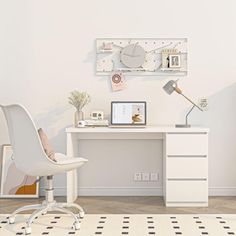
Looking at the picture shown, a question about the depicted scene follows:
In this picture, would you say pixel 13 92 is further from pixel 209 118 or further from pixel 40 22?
pixel 209 118

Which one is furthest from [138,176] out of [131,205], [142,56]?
[142,56]

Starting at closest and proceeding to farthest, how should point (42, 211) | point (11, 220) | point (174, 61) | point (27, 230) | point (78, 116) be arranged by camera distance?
1. point (27, 230)
2. point (42, 211)
3. point (11, 220)
4. point (78, 116)
5. point (174, 61)

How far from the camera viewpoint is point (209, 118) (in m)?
4.74

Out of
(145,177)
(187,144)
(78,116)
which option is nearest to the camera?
(187,144)

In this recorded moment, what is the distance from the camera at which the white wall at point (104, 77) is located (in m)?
4.69

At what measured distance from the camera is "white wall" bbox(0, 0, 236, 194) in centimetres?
469

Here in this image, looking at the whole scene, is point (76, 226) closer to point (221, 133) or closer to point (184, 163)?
point (184, 163)

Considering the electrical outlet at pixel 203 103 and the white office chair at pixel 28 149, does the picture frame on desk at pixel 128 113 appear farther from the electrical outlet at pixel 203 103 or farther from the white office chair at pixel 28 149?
the white office chair at pixel 28 149

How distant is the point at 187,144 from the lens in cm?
421

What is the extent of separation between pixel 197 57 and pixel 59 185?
2.00 metres

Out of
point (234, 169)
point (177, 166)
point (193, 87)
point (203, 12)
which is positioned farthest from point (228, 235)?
point (203, 12)

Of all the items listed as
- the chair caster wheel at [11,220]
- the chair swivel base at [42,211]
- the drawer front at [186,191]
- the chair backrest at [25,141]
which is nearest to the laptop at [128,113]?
the drawer front at [186,191]

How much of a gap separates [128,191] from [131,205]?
439 millimetres

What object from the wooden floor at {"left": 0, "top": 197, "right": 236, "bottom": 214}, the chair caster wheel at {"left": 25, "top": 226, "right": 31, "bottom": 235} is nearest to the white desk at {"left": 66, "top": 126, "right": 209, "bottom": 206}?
the wooden floor at {"left": 0, "top": 197, "right": 236, "bottom": 214}
